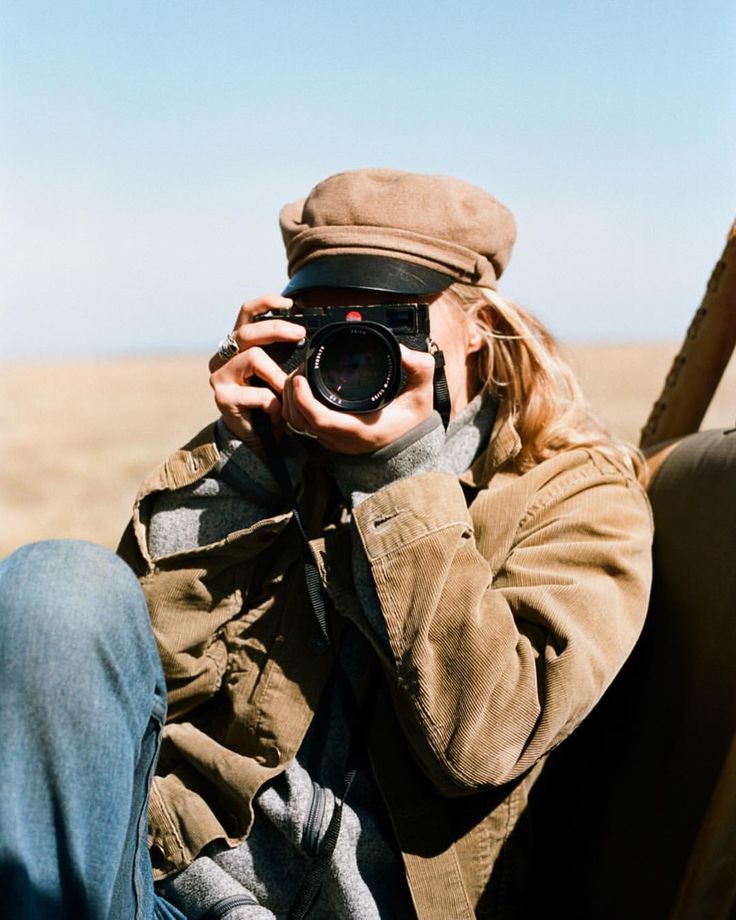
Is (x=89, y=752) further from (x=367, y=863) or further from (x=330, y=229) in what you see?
(x=330, y=229)

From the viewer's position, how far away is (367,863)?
1.72 meters

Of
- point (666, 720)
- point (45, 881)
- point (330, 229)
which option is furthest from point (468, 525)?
point (45, 881)

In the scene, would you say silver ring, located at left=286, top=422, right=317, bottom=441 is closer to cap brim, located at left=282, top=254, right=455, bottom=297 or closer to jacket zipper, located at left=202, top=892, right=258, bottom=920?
cap brim, located at left=282, top=254, right=455, bottom=297

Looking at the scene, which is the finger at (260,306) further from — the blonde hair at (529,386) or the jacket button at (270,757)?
the jacket button at (270,757)

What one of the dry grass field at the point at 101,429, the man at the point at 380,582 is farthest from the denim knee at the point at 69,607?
the dry grass field at the point at 101,429

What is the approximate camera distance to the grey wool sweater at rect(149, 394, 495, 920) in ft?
5.51

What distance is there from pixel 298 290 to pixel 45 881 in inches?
41.5

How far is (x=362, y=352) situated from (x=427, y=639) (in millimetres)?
504

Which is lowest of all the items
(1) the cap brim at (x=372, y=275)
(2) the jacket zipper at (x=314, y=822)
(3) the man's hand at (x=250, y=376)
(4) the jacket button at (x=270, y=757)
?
(2) the jacket zipper at (x=314, y=822)

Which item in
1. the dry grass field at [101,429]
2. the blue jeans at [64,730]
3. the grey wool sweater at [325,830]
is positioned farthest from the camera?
the dry grass field at [101,429]

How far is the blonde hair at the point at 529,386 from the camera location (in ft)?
6.54

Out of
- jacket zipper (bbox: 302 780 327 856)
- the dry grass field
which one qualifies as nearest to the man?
jacket zipper (bbox: 302 780 327 856)

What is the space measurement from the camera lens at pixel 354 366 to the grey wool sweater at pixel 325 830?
0.29 feet

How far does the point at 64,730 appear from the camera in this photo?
1311 millimetres
